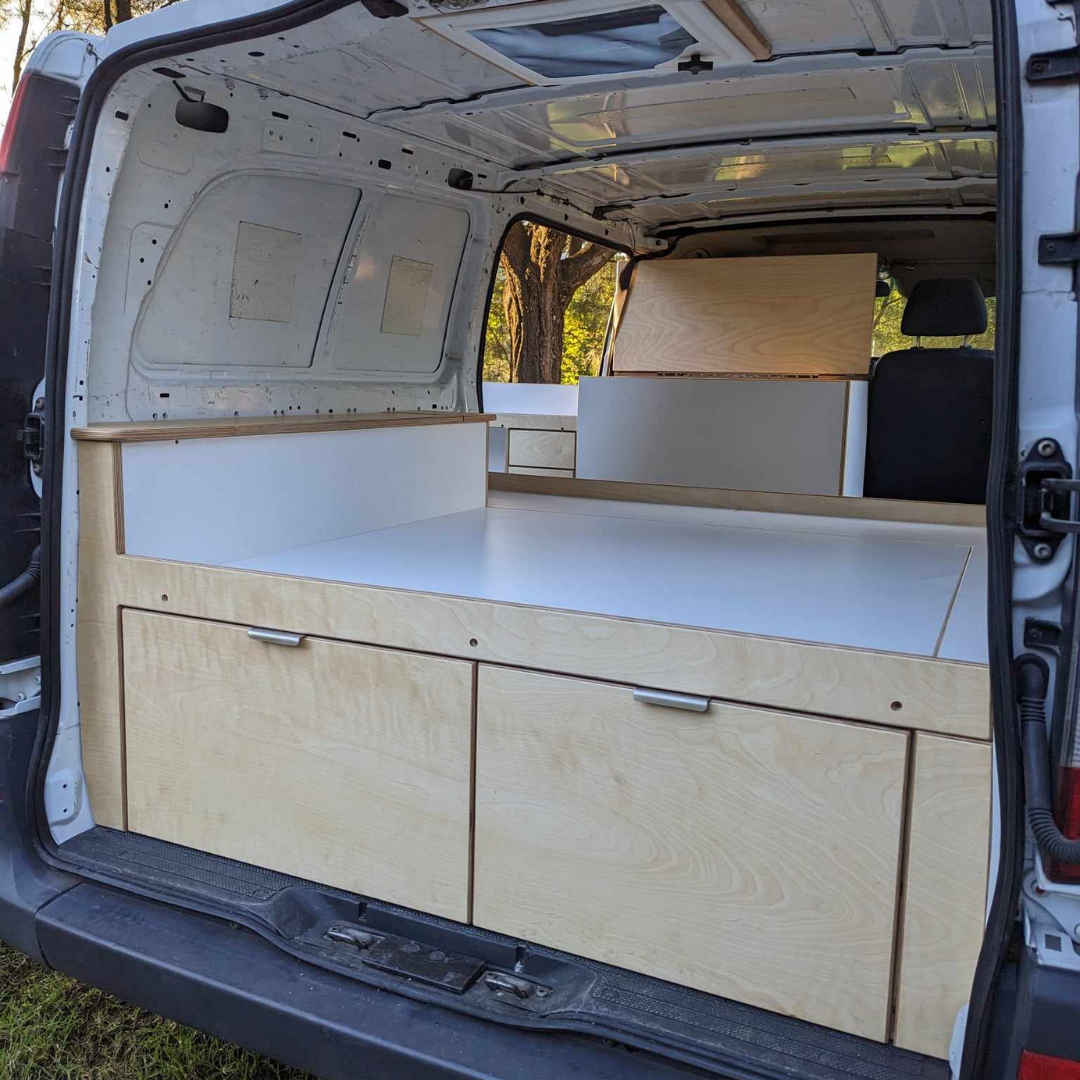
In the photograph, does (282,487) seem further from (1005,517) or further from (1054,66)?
(1054,66)

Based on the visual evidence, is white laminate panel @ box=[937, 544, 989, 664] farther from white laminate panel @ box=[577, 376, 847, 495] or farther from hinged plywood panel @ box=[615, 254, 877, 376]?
hinged plywood panel @ box=[615, 254, 877, 376]

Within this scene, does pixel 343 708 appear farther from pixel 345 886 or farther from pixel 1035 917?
pixel 1035 917

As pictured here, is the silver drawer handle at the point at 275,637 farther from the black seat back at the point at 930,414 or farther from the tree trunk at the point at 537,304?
the tree trunk at the point at 537,304

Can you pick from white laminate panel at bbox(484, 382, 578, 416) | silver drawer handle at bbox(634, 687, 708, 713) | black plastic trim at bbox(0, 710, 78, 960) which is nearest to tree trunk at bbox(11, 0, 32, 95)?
white laminate panel at bbox(484, 382, 578, 416)

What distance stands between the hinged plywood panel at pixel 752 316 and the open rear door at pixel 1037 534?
3.45 metres

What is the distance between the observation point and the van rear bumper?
1.59 meters

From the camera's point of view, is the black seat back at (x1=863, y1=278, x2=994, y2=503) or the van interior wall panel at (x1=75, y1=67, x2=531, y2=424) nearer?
the van interior wall panel at (x1=75, y1=67, x2=531, y2=424)

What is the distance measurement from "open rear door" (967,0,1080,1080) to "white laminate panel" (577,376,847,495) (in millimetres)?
3372

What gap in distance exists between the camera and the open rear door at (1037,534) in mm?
1274

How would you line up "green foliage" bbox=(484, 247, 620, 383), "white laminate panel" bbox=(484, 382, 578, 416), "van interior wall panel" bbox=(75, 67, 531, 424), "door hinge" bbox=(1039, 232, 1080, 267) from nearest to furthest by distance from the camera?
"door hinge" bbox=(1039, 232, 1080, 267) → "van interior wall panel" bbox=(75, 67, 531, 424) → "white laminate panel" bbox=(484, 382, 578, 416) → "green foliage" bbox=(484, 247, 620, 383)

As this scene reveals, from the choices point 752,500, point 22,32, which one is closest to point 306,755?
point 752,500

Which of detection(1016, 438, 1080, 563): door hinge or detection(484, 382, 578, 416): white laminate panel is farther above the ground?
detection(484, 382, 578, 416): white laminate panel

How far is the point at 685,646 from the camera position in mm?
1650

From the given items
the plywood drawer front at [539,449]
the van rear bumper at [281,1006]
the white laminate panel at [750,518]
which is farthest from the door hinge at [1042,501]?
the plywood drawer front at [539,449]
